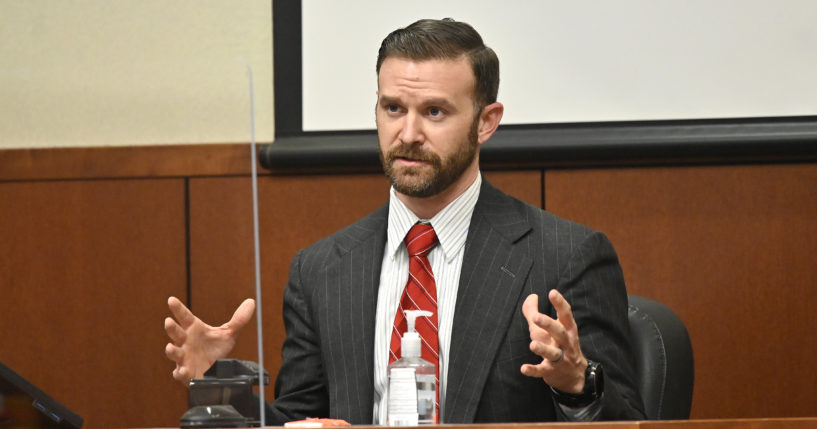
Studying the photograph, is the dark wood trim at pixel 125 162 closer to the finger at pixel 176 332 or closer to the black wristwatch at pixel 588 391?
the finger at pixel 176 332

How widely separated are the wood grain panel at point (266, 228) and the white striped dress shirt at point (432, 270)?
1.70ft

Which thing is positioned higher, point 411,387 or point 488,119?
point 488,119

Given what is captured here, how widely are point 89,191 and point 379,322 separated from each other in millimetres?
1050

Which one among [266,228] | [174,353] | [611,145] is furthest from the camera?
[266,228]

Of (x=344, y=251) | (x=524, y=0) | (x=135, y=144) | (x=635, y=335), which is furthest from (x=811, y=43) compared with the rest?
(x=135, y=144)

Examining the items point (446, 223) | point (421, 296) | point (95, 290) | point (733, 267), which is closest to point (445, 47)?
point (446, 223)

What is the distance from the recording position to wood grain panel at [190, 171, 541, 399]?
7.86 ft

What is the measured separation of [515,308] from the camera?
174 cm

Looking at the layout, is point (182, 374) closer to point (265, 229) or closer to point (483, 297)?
point (483, 297)

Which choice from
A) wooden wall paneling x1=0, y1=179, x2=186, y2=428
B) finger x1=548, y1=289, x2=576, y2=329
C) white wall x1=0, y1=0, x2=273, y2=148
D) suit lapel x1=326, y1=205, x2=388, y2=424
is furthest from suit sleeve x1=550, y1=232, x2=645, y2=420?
wooden wall paneling x1=0, y1=179, x2=186, y2=428

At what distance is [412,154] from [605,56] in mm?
754

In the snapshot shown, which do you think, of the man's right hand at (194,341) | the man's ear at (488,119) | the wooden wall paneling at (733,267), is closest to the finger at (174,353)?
the man's right hand at (194,341)

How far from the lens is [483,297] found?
1.74m

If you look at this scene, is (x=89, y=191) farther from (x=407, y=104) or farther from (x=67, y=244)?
(x=407, y=104)
